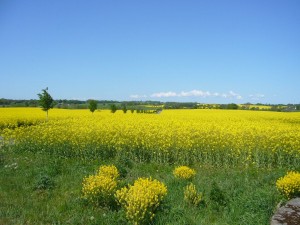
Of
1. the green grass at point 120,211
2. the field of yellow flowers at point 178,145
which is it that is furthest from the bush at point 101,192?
the field of yellow flowers at point 178,145

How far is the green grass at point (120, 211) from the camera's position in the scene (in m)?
6.64

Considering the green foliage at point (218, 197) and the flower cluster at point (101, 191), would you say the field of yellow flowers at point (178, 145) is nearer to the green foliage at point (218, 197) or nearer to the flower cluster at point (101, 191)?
the green foliage at point (218, 197)

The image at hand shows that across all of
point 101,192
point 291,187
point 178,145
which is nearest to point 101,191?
point 101,192

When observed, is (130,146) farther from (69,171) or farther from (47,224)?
(47,224)

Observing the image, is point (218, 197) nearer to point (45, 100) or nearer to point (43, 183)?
point (43, 183)

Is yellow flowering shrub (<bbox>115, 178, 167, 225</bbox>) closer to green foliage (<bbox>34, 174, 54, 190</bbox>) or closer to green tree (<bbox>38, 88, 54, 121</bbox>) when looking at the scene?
green foliage (<bbox>34, 174, 54, 190</bbox>)

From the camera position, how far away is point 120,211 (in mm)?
6598

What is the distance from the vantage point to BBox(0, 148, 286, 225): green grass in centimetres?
664

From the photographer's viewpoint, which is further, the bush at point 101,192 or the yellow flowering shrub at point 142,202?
the bush at point 101,192

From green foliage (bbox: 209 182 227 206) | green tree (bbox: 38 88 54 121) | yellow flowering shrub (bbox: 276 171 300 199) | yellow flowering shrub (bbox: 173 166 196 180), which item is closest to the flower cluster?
green foliage (bbox: 209 182 227 206)

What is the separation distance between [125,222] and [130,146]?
8.31 meters

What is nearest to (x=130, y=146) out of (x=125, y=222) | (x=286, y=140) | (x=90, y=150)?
(x=90, y=150)

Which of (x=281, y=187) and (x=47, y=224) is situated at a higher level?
(x=281, y=187)

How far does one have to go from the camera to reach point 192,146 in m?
14.4
